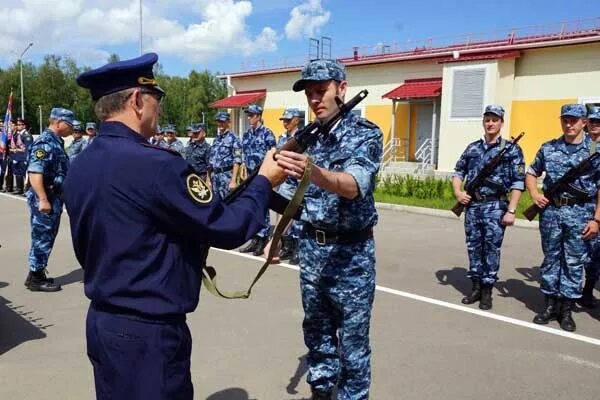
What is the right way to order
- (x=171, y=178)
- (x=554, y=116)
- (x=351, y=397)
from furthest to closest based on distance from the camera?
(x=554, y=116) → (x=351, y=397) → (x=171, y=178)

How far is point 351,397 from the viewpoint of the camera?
9.39 feet

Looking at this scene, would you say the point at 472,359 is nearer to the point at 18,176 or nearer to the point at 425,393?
the point at 425,393

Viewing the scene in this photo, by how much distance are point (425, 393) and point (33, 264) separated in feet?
14.9

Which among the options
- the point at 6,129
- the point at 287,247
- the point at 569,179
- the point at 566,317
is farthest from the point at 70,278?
the point at 6,129

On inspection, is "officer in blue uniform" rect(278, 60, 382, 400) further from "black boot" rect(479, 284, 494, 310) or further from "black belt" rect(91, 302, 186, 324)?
"black boot" rect(479, 284, 494, 310)

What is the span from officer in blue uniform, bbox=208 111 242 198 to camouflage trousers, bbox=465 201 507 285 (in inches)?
170

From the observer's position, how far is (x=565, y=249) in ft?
15.8

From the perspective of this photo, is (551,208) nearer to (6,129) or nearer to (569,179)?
(569,179)

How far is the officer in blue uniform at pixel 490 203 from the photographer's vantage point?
16.9 ft

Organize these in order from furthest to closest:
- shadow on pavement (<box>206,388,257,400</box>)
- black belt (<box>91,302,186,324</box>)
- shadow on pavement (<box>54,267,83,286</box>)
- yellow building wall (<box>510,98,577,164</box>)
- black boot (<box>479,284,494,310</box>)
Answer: yellow building wall (<box>510,98,577,164</box>), shadow on pavement (<box>54,267,83,286</box>), black boot (<box>479,284,494,310</box>), shadow on pavement (<box>206,388,257,400</box>), black belt (<box>91,302,186,324</box>)

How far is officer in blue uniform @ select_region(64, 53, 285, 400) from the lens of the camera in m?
1.71

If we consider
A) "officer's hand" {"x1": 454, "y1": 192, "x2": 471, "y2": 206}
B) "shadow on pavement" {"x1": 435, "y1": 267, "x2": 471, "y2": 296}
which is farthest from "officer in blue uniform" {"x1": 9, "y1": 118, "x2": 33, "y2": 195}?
"officer's hand" {"x1": 454, "y1": 192, "x2": 471, "y2": 206}

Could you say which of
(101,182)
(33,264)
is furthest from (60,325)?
(101,182)

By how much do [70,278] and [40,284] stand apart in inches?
21.2
